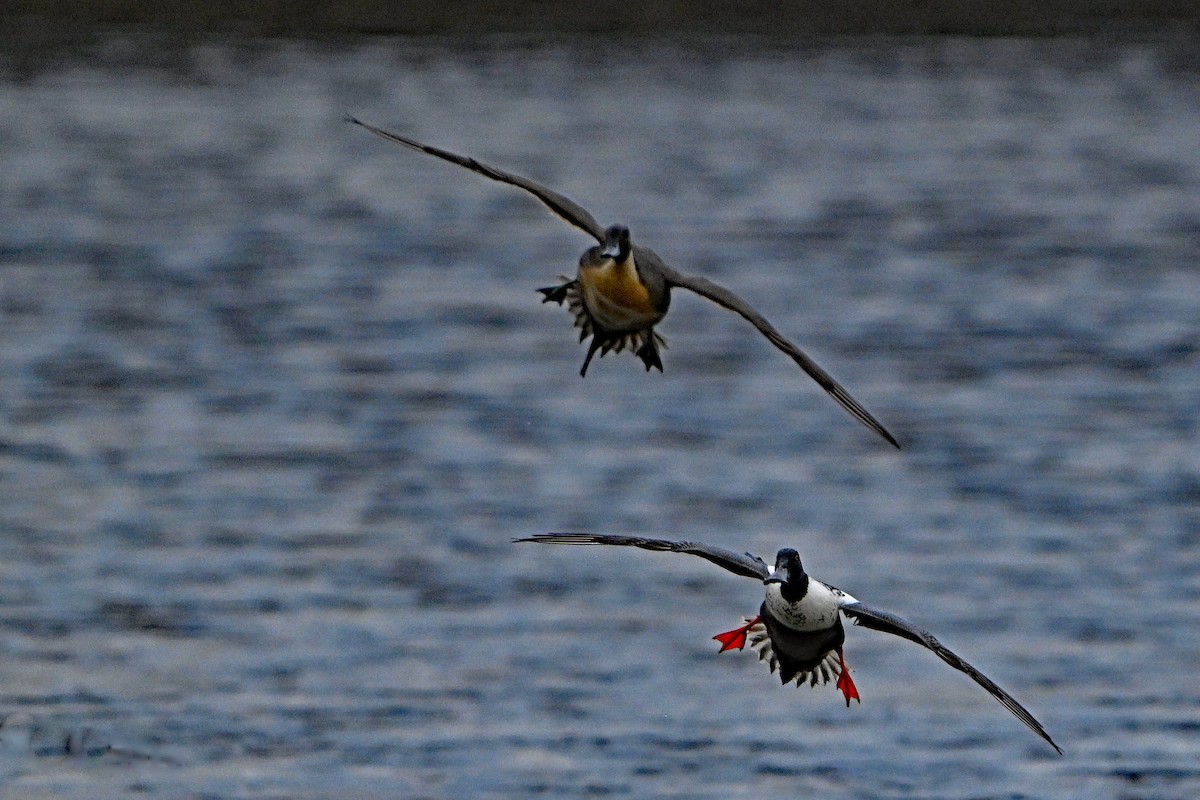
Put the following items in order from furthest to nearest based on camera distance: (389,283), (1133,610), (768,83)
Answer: (768,83)
(389,283)
(1133,610)

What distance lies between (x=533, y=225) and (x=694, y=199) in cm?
224

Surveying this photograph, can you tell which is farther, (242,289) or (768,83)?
(768,83)

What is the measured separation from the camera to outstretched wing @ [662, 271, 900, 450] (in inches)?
310

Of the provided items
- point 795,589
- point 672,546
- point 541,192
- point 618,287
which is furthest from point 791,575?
point 541,192

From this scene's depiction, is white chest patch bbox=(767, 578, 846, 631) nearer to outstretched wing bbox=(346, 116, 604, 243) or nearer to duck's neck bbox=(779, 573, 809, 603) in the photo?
duck's neck bbox=(779, 573, 809, 603)

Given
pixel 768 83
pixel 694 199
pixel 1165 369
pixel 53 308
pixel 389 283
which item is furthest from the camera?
pixel 768 83

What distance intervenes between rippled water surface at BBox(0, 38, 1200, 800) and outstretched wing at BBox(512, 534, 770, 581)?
3.99 m

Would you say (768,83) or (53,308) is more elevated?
(768,83)

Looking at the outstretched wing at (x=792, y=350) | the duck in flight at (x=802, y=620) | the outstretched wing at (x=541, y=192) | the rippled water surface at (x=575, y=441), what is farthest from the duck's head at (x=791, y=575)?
the rippled water surface at (x=575, y=441)

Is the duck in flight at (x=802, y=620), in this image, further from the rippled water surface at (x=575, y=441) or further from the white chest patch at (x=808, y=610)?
the rippled water surface at (x=575, y=441)

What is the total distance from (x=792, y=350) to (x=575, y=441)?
1346cm

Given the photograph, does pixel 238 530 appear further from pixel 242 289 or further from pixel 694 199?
pixel 694 199

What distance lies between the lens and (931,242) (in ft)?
98.3

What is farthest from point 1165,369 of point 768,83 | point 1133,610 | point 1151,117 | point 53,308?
point 768,83
